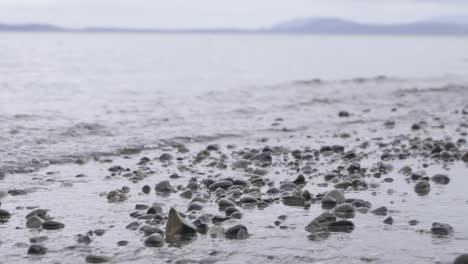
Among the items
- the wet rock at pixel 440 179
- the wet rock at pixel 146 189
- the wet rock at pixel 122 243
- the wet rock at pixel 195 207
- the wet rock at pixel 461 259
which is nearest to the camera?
the wet rock at pixel 461 259

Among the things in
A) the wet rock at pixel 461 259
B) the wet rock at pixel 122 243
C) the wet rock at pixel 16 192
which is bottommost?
the wet rock at pixel 461 259

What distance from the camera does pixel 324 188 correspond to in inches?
396

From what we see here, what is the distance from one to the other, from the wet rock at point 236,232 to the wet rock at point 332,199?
179 cm

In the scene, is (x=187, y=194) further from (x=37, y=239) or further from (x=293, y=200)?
(x=37, y=239)

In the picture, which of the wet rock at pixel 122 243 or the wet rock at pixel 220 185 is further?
the wet rock at pixel 220 185

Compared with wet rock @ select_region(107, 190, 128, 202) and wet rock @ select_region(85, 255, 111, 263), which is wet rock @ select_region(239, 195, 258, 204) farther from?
wet rock @ select_region(85, 255, 111, 263)

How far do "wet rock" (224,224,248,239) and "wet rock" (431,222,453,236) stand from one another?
2248 millimetres

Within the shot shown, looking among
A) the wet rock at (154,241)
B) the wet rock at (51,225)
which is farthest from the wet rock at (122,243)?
the wet rock at (51,225)

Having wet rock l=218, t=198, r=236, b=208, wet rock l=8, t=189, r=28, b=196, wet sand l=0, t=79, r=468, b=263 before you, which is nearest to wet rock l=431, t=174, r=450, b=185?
wet sand l=0, t=79, r=468, b=263

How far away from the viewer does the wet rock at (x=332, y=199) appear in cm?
889

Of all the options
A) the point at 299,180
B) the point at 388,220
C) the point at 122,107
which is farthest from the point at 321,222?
the point at 122,107

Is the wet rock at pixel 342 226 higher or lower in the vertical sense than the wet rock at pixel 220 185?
lower

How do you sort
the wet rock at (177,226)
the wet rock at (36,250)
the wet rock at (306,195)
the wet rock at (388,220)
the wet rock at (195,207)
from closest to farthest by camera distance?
the wet rock at (36,250), the wet rock at (177,226), the wet rock at (388,220), the wet rock at (195,207), the wet rock at (306,195)

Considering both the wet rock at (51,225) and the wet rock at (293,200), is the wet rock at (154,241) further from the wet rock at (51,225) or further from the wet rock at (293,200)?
the wet rock at (293,200)
